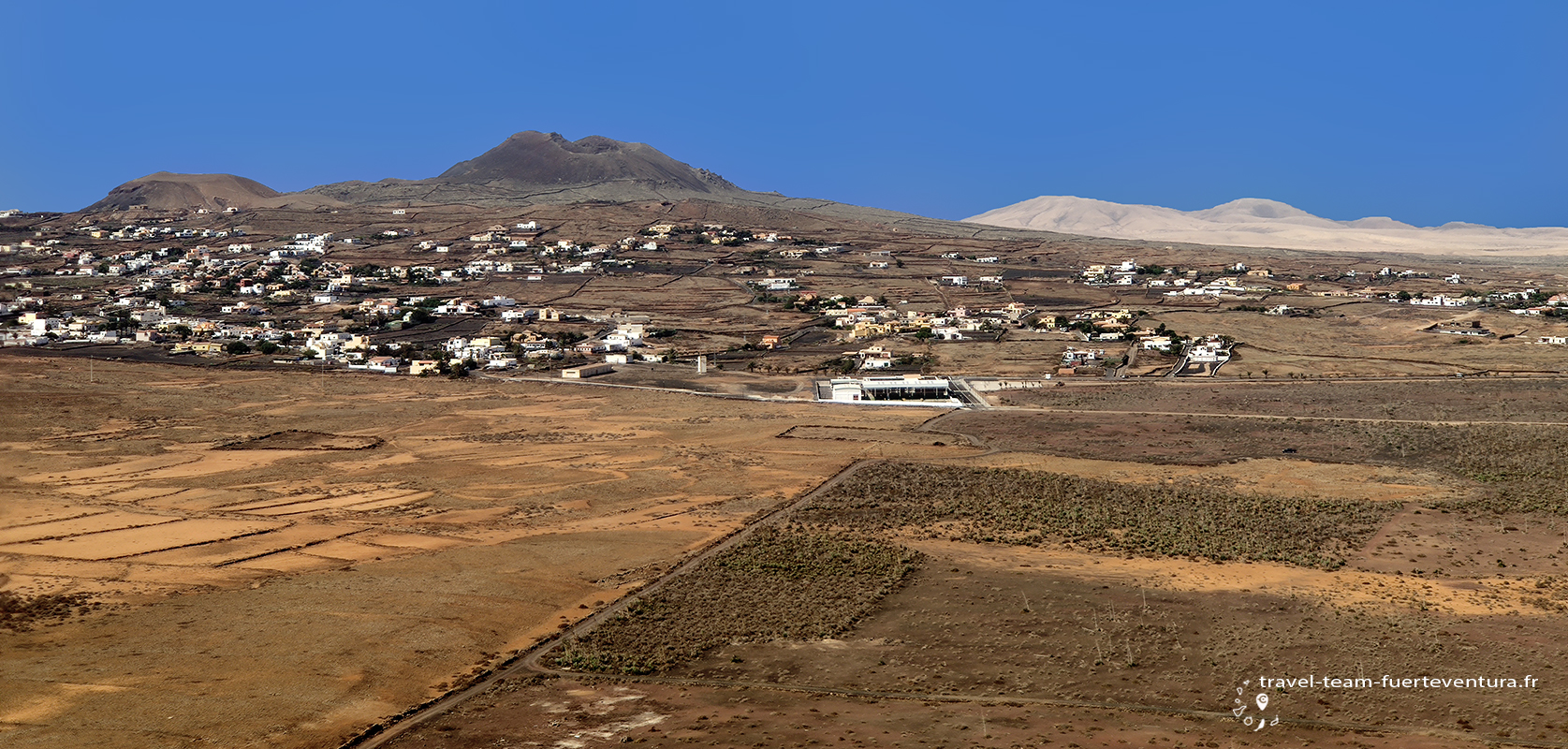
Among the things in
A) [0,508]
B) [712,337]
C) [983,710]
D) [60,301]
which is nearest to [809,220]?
[712,337]

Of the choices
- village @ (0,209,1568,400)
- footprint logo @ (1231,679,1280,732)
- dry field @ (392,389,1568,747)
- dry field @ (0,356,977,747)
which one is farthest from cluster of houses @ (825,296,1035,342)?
footprint logo @ (1231,679,1280,732)

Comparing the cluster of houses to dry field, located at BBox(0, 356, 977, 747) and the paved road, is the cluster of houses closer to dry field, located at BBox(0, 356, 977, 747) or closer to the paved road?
the paved road

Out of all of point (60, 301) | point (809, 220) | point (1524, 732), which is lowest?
point (1524, 732)

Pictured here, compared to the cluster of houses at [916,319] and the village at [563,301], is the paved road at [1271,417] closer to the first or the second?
the village at [563,301]

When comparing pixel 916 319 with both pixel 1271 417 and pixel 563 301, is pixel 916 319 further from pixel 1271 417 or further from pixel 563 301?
pixel 1271 417

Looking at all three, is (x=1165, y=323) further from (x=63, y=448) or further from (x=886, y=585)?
(x=63, y=448)

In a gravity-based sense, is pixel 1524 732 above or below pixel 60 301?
below

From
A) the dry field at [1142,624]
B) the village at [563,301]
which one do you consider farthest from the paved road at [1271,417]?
the village at [563,301]

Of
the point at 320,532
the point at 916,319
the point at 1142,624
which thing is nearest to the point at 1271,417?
the point at 1142,624
